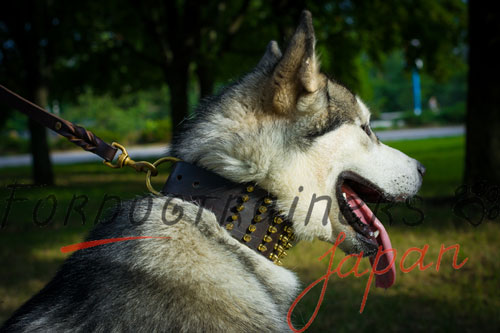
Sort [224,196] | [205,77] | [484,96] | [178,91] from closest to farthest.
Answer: [224,196]
[484,96]
[178,91]
[205,77]

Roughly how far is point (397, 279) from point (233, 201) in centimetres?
371

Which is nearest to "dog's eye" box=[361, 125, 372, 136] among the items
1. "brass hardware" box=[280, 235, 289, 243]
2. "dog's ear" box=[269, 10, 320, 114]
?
"dog's ear" box=[269, 10, 320, 114]

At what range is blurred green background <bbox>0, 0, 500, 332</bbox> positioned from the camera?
15.1ft

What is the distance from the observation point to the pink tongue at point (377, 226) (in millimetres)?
2465

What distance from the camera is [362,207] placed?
8.15 feet

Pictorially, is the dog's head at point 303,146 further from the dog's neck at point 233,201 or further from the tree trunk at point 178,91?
the tree trunk at point 178,91

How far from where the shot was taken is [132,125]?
45.7 m

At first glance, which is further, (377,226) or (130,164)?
(377,226)

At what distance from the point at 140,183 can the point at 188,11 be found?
604 cm

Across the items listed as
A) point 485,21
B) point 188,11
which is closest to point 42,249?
point 485,21

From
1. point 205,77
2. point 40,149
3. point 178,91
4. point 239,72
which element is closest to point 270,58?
point 239,72

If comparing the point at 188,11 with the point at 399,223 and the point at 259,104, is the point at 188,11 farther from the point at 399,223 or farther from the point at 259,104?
the point at 259,104

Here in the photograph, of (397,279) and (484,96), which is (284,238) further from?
(484,96)

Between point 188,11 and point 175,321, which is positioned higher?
point 188,11
